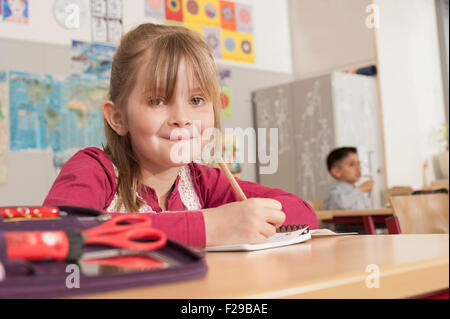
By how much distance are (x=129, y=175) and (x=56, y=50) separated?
9.66 ft

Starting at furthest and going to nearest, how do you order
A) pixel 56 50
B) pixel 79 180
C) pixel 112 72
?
1. pixel 56 50
2. pixel 112 72
3. pixel 79 180

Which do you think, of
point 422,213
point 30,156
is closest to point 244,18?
point 30,156

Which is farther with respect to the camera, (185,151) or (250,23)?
(250,23)

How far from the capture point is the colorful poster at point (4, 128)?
3.32 meters

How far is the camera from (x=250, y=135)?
4.73m

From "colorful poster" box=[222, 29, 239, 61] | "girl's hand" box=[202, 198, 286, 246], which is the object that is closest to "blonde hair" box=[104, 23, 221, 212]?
"girl's hand" box=[202, 198, 286, 246]

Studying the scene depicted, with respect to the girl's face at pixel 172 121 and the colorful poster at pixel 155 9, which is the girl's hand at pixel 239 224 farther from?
the colorful poster at pixel 155 9

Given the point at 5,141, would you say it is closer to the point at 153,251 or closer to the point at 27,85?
the point at 27,85

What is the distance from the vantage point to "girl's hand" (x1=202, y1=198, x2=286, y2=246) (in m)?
0.62

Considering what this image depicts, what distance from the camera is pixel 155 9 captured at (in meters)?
4.25

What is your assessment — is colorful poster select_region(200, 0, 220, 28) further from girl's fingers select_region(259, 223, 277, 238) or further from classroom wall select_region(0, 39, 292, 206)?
girl's fingers select_region(259, 223, 277, 238)

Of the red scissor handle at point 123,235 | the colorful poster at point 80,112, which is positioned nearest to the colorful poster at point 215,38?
the colorful poster at point 80,112

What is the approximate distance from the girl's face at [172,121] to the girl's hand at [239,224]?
0.33 m

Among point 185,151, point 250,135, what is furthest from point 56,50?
point 185,151
